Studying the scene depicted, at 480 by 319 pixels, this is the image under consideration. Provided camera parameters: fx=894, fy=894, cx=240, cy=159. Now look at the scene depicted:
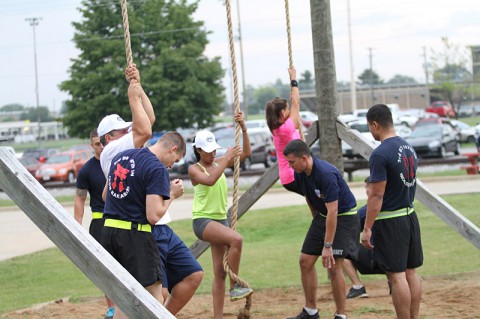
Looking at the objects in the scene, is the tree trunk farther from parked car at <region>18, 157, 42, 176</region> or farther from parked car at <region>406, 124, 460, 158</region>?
parked car at <region>18, 157, 42, 176</region>

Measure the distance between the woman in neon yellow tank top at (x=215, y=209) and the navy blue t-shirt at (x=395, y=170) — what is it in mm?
1413

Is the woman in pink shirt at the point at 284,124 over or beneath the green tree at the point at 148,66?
beneath

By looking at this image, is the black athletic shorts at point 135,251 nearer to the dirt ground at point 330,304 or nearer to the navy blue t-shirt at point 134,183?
the navy blue t-shirt at point 134,183

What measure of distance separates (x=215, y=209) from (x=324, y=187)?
44.3 inches

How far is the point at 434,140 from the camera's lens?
36.3 m

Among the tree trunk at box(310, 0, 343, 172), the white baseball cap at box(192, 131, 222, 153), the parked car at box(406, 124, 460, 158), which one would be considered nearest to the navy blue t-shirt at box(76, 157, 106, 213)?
the white baseball cap at box(192, 131, 222, 153)

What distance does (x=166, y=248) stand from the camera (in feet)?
23.6

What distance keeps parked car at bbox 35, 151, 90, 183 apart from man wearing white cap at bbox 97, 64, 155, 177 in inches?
1179

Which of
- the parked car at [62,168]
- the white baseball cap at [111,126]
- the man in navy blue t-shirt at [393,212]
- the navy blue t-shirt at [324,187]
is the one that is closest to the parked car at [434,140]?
the parked car at [62,168]

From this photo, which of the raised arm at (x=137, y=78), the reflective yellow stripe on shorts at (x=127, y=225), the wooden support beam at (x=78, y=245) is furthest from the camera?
the raised arm at (x=137, y=78)

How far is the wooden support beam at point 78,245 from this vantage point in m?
Answer: 5.71

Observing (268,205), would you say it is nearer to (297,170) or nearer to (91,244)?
(297,170)

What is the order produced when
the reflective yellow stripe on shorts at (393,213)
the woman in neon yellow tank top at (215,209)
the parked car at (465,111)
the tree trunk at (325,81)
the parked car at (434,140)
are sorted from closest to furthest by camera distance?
the reflective yellow stripe on shorts at (393,213) → the woman in neon yellow tank top at (215,209) → the tree trunk at (325,81) → the parked car at (434,140) → the parked car at (465,111)

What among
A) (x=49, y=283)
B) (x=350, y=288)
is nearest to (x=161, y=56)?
(x=49, y=283)
